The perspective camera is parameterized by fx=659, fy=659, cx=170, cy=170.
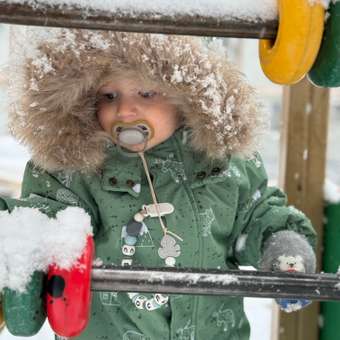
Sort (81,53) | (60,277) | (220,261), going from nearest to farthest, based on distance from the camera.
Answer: (60,277) < (81,53) < (220,261)

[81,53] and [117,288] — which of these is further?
[81,53]

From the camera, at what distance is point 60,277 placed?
62 cm

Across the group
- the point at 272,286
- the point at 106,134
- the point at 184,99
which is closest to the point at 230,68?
the point at 184,99

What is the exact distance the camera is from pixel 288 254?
3.27ft

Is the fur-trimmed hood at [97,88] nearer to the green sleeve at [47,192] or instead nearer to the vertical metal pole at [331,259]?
the green sleeve at [47,192]

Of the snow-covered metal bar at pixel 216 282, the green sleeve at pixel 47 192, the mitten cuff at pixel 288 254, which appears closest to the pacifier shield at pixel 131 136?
the green sleeve at pixel 47 192

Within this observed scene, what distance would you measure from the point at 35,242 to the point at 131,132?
1.21ft

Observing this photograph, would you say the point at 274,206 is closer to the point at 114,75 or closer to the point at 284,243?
the point at 284,243

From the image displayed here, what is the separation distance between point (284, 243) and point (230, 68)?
284 mm

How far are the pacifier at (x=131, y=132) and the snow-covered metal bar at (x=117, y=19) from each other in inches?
15.5

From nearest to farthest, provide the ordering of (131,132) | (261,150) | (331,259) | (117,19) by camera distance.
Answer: (117,19) → (131,132) → (261,150) → (331,259)

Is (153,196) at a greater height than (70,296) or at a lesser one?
greater

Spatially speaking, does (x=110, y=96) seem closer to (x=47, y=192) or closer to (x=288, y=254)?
(x=47, y=192)

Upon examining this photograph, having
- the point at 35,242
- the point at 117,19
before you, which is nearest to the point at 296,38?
the point at 117,19
